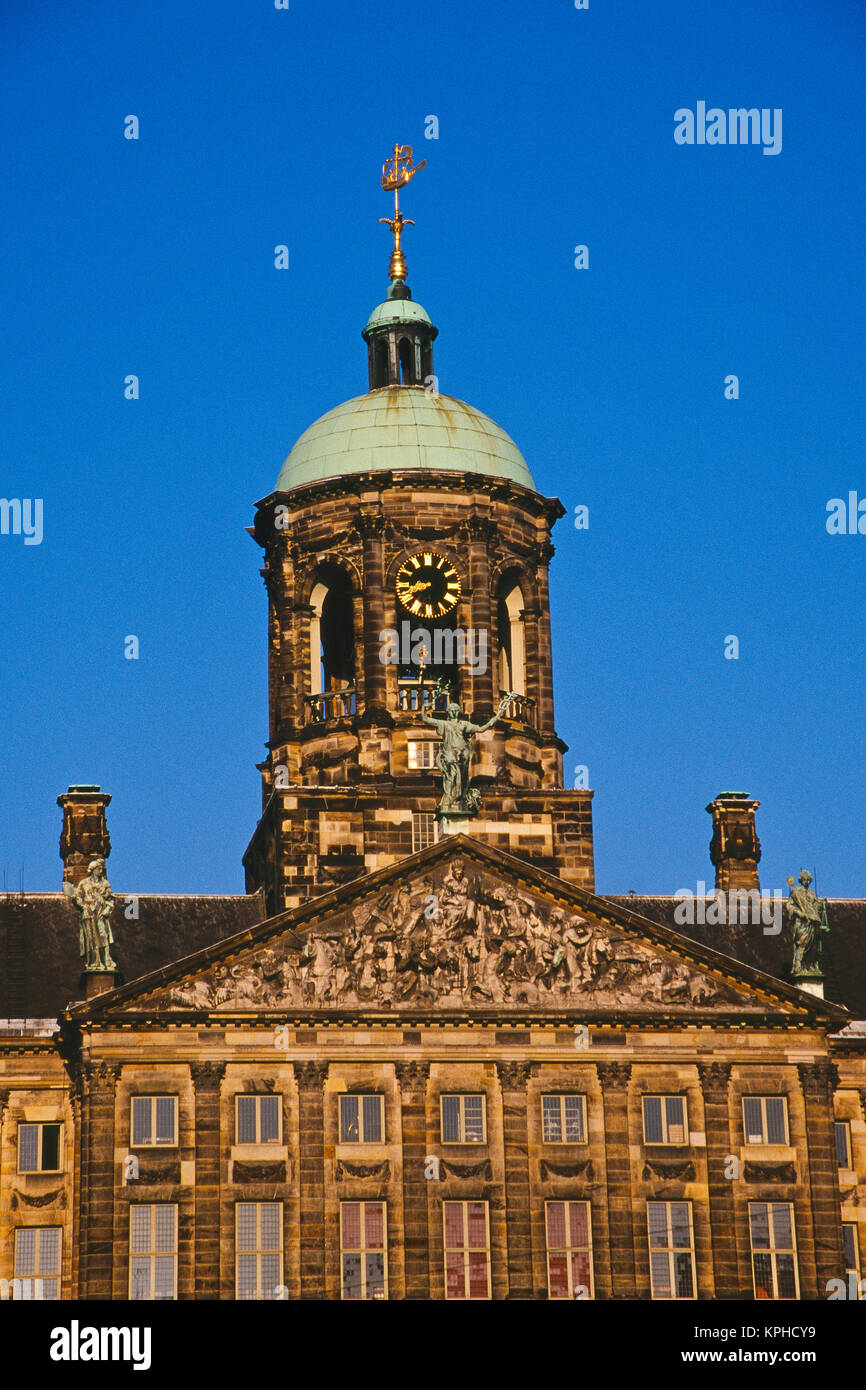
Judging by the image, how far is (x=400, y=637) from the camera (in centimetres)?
6544

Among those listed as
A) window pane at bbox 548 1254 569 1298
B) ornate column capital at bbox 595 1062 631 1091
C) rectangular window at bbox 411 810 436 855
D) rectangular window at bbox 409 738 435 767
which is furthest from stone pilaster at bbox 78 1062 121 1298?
rectangular window at bbox 409 738 435 767

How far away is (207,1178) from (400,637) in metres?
12.7

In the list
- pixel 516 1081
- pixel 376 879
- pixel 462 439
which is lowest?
pixel 516 1081

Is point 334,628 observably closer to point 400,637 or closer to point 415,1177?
point 400,637

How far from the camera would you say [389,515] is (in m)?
66.1

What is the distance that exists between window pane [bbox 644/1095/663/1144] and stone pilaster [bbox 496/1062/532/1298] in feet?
7.63

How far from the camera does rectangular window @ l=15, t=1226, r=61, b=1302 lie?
5975cm

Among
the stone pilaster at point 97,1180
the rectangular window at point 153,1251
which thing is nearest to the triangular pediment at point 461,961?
the stone pilaster at point 97,1180

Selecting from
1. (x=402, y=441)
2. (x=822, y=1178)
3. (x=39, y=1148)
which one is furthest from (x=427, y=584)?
(x=822, y=1178)

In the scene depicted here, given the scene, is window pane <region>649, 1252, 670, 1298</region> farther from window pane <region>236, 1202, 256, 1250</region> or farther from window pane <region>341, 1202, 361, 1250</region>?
window pane <region>236, 1202, 256, 1250</region>
